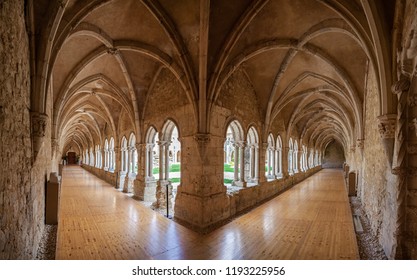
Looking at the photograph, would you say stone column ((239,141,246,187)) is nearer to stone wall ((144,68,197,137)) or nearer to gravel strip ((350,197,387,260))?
stone wall ((144,68,197,137))

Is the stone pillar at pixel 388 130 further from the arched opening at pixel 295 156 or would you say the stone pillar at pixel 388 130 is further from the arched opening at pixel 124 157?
the arched opening at pixel 295 156

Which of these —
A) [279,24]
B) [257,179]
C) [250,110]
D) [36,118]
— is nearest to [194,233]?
[36,118]

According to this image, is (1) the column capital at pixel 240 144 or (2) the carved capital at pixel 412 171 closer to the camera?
(2) the carved capital at pixel 412 171

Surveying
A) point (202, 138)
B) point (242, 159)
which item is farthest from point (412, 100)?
point (242, 159)

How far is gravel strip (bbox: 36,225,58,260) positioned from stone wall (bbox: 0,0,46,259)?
2.97 feet

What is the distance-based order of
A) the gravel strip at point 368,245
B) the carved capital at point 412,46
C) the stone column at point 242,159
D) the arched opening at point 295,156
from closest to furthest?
the carved capital at point 412,46 < the gravel strip at point 368,245 < the stone column at point 242,159 < the arched opening at point 295,156

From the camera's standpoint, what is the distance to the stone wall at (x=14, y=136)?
6.04 ft

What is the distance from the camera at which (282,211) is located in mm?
6520

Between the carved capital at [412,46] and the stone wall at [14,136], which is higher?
the carved capital at [412,46]

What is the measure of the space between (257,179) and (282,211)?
183cm

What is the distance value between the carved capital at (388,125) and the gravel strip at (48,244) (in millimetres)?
5281

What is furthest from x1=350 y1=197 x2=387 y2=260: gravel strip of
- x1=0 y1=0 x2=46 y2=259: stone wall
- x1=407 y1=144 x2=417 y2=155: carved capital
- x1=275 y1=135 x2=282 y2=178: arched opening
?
x1=275 y1=135 x2=282 y2=178: arched opening

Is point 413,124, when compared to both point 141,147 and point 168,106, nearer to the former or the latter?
point 168,106

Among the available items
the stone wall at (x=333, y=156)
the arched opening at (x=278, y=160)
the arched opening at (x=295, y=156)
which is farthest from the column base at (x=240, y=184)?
the stone wall at (x=333, y=156)
